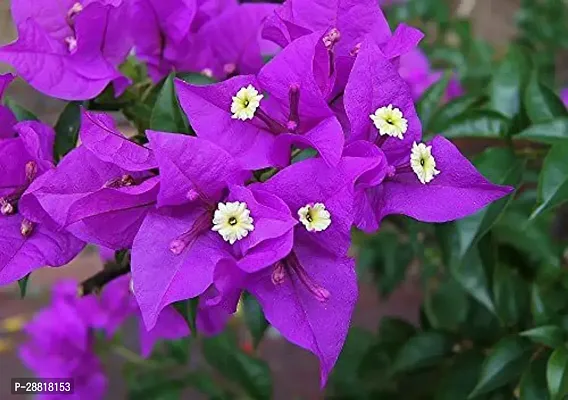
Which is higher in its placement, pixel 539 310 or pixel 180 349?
pixel 539 310

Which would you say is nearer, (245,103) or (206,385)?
(245,103)

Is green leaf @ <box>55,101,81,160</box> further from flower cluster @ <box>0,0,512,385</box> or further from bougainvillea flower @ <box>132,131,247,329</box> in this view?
bougainvillea flower @ <box>132,131,247,329</box>

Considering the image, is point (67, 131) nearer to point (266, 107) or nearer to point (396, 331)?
point (266, 107)

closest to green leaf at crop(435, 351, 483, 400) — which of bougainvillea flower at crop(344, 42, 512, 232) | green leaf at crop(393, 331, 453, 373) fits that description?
green leaf at crop(393, 331, 453, 373)

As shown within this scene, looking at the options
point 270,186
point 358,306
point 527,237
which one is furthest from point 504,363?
point 358,306

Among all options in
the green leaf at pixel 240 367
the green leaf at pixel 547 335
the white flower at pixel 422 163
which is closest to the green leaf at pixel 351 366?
the green leaf at pixel 240 367

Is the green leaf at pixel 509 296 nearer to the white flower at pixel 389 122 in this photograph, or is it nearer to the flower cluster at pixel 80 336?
the white flower at pixel 389 122

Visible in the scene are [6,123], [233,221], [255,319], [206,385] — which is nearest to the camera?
[233,221]
